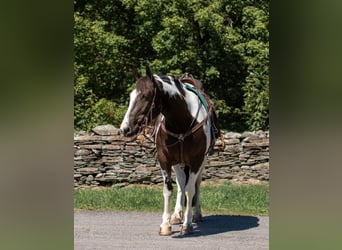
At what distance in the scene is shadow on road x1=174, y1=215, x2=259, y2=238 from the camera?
6488 millimetres

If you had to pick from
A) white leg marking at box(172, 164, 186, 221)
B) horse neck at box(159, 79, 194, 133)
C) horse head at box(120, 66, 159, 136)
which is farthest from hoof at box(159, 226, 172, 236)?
horse head at box(120, 66, 159, 136)

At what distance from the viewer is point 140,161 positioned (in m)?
10.4

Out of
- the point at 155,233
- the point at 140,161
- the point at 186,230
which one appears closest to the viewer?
the point at 186,230

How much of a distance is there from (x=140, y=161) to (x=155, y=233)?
4081 millimetres

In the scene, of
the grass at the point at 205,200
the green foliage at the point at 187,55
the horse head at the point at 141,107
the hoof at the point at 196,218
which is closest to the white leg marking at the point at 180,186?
the hoof at the point at 196,218

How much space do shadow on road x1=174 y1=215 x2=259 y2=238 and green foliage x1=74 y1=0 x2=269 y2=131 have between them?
130 inches

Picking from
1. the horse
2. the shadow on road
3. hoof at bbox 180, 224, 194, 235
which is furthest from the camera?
the shadow on road

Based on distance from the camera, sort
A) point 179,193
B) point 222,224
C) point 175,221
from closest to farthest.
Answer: point 179,193
point 175,221
point 222,224

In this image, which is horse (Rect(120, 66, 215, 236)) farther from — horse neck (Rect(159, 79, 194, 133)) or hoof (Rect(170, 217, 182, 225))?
hoof (Rect(170, 217, 182, 225))

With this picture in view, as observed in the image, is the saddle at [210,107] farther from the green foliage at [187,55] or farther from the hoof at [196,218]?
the green foliage at [187,55]

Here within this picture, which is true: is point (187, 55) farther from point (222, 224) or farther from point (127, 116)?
point (127, 116)

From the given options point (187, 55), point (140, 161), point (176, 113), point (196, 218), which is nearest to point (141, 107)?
point (176, 113)
